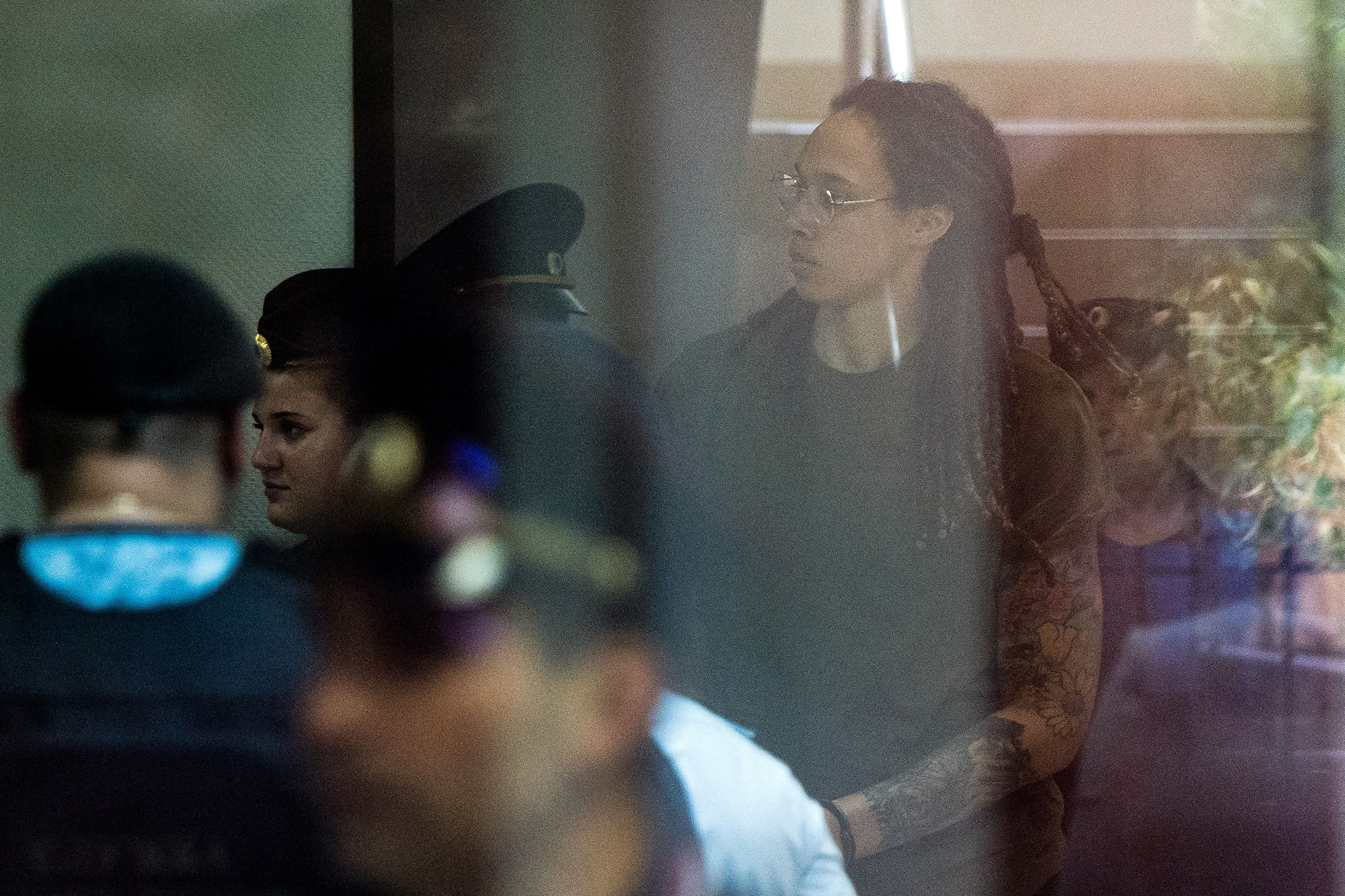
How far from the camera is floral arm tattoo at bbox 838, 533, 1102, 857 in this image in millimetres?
1333

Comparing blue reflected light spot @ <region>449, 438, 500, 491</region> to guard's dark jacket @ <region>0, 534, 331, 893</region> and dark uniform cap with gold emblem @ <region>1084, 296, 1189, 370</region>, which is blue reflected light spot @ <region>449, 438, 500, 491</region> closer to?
guard's dark jacket @ <region>0, 534, 331, 893</region>

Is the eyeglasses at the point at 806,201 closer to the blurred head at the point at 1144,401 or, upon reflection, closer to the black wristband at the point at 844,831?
the blurred head at the point at 1144,401

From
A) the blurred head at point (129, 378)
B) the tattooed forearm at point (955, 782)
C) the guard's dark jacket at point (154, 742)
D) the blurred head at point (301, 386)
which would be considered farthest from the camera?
the tattooed forearm at point (955, 782)

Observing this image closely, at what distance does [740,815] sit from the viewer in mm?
1003

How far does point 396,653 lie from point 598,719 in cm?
18

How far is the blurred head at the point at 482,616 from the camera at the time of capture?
2.67 ft

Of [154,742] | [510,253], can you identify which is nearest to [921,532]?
[510,253]

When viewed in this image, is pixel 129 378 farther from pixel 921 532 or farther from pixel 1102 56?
pixel 1102 56

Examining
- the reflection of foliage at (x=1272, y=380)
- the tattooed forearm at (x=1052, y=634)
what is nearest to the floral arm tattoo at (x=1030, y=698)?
the tattooed forearm at (x=1052, y=634)

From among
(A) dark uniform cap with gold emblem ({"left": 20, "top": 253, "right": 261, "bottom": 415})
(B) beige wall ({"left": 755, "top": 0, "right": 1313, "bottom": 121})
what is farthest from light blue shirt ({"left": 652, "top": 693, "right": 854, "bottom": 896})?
(B) beige wall ({"left": 755, "top": 0, "right": 1313, "bottom": 121})

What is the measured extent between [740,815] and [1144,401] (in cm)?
75

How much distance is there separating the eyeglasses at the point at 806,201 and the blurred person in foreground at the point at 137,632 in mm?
703

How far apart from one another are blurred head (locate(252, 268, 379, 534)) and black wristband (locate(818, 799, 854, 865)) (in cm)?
68

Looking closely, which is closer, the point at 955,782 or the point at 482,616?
the point at 482,616
